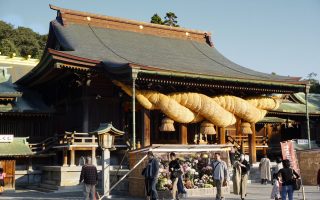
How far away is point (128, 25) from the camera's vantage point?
30.7 metres

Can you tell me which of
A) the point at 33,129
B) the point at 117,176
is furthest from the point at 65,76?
the point at 117,176

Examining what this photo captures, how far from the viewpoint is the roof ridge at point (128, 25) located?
28.1 m

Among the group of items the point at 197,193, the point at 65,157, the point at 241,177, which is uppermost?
the point at 65,157

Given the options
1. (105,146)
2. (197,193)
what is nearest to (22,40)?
(105,146)

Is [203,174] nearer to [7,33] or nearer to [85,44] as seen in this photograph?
[85,44]

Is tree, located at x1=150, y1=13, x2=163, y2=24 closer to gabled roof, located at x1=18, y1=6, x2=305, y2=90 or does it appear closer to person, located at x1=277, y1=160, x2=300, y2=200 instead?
gabled roof, located at x1=18, y1=6, x2=305, y2=90

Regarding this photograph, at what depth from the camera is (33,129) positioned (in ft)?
84.1

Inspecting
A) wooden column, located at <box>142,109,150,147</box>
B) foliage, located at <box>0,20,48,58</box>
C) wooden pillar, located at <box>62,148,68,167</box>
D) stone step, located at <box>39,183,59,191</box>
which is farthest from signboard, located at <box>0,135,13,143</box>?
foliage, located at <box>0,20,48,58</box>

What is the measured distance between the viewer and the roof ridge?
28.1m

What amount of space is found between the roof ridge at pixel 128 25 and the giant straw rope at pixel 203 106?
922 centimetres

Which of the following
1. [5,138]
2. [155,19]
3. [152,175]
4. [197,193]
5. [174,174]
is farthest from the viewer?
[155,19]

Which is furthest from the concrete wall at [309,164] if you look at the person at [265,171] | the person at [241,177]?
the person at [241,177]

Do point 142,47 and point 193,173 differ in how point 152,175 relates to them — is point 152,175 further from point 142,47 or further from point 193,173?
point 142,47

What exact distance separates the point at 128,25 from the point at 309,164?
15.6 metres
